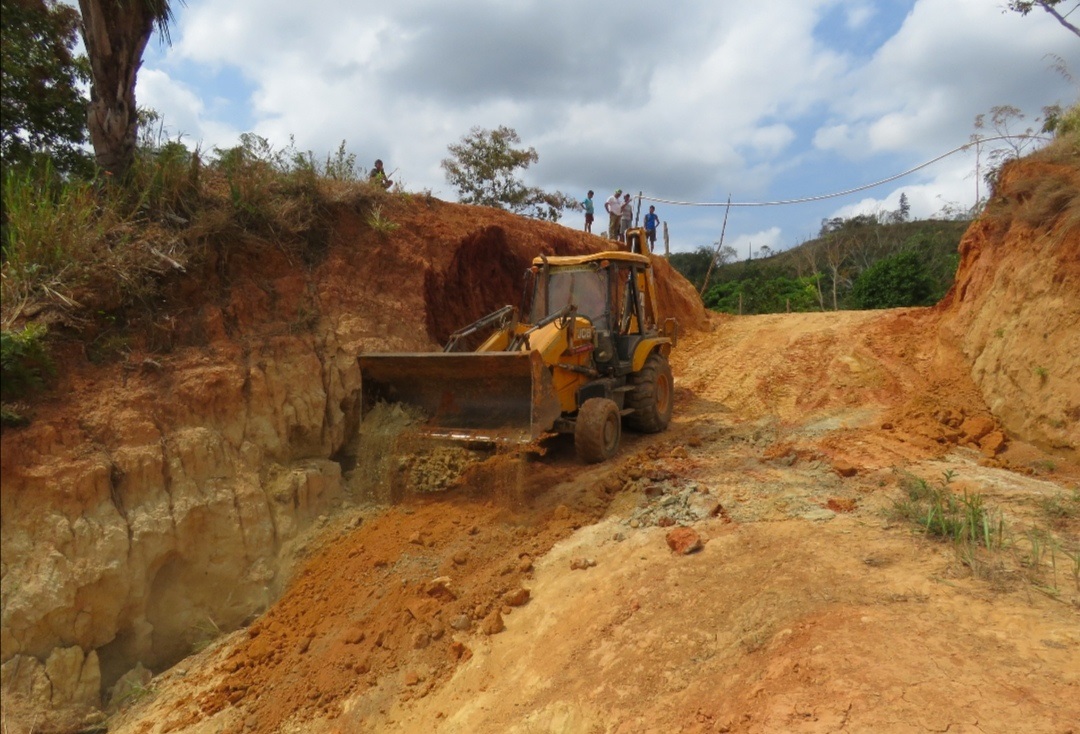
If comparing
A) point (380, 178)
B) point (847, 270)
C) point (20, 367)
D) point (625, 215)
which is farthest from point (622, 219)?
point (847, 270)

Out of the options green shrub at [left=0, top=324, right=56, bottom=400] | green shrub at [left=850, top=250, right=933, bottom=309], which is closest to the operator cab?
green shrub at [left=0, top=324, right=56, bottom=400]

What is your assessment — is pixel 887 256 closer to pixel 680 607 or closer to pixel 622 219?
pixel 622 219

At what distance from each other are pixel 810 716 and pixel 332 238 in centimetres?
784

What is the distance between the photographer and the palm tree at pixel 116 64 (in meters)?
7.52

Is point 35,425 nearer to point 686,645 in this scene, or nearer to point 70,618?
point 70,618

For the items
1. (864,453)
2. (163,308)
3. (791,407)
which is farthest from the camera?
(791,407)

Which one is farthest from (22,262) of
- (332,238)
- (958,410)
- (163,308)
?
(958,410)

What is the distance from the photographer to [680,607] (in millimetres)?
4945

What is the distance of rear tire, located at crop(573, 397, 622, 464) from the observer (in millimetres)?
7879

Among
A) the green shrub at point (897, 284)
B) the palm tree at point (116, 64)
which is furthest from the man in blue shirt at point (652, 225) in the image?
the palm tree at point (116, 64)

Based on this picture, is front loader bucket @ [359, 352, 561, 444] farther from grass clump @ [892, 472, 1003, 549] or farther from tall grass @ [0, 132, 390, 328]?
grass clump @ [892, 472, 1003, 549]

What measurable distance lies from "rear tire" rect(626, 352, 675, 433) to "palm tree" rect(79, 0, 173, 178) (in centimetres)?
657

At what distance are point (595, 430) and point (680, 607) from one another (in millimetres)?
3105

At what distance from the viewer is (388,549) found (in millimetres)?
6637
